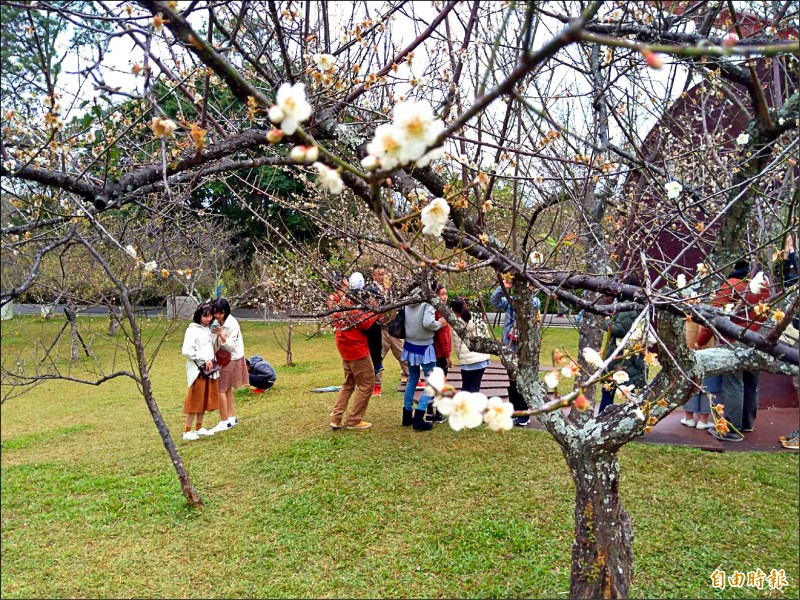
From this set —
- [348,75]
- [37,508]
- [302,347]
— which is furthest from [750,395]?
[302,347]

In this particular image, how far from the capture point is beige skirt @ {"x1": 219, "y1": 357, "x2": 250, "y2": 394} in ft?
20.8

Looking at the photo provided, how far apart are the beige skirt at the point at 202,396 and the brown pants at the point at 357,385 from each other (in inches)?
54.1

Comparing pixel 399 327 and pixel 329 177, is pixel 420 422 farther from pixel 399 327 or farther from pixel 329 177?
pixel 329 177

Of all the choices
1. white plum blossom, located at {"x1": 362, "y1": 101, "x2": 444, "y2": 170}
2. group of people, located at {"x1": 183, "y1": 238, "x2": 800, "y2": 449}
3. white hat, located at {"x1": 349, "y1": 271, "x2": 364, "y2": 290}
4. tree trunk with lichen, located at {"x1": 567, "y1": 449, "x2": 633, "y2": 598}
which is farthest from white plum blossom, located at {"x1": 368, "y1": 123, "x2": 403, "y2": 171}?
white hat, located at {"x1": 349, "y1": 271, "x2": 364, "y2": 290}

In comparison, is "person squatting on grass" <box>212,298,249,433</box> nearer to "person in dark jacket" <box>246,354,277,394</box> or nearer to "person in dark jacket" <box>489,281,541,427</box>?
"person in dark jacket" <box>246,354,277,394</box>

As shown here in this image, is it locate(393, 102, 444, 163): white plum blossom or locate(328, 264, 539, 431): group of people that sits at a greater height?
locate(393, 102, 444, 163): white plum blossom

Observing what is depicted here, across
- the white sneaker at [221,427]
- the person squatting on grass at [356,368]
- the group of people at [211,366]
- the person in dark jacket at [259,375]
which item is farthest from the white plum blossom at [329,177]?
the person in dark jacket at [259,375]

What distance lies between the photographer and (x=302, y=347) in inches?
520

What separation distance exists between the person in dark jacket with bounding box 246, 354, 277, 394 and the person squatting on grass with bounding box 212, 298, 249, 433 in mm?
1845

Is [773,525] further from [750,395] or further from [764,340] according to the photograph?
[764,340]

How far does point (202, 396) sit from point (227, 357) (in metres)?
0.52

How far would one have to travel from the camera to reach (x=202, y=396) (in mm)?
6004

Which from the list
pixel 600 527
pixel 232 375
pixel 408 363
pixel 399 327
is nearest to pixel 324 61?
pixel 600 527

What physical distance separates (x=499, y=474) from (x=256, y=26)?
3836mm
